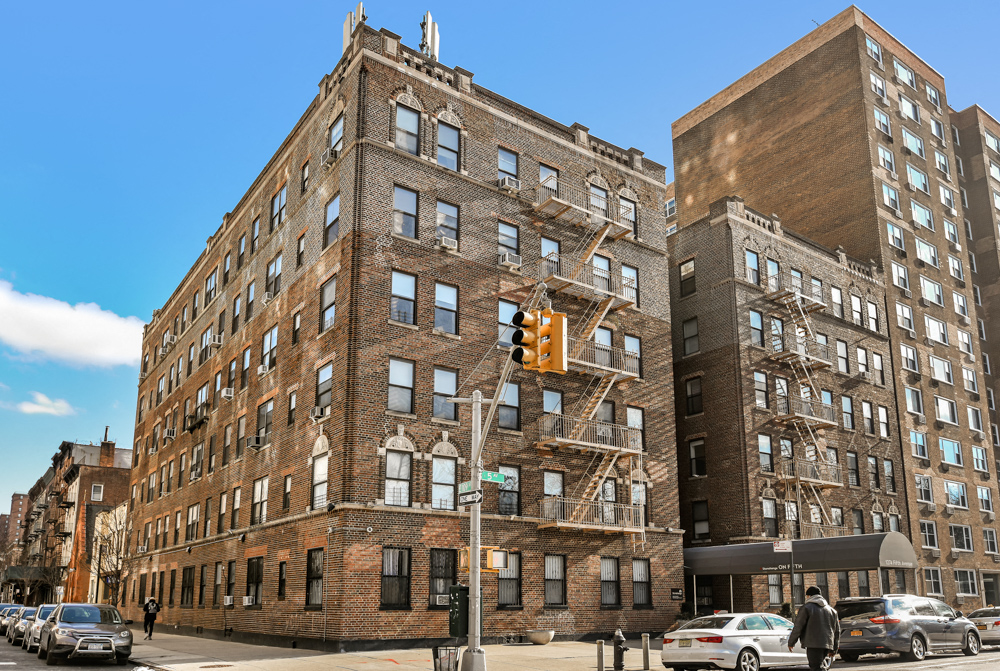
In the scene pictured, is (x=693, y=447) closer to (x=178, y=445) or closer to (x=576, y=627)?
(x=576, y=627)

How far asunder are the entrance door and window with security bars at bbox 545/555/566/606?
3157cm

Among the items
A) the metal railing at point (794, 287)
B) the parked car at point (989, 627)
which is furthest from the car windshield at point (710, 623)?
the metal railing at point (794, 287)

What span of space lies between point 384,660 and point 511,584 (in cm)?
763

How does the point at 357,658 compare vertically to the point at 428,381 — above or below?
below

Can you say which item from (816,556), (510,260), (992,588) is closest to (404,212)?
(510,260)

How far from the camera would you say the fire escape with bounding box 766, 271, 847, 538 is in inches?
1559

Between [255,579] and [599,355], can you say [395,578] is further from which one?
[599,355]

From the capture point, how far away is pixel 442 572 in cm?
2792

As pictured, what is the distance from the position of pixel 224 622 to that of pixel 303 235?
1593cm

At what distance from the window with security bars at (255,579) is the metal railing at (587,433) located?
1161cm

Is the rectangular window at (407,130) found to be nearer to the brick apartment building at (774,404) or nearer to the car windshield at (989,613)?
the brick apartment building at (774,404)

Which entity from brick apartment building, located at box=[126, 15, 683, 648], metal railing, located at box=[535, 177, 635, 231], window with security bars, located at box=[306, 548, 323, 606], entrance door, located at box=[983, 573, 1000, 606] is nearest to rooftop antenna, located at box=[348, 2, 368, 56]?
brick apartment building, located at box=[126, 15, 683, 648]

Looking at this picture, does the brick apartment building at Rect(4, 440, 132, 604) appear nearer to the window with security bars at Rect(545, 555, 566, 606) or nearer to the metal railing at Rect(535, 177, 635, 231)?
the window with security bars at Rect(545, 555, 566, 606)

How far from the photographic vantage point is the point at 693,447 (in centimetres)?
4078
